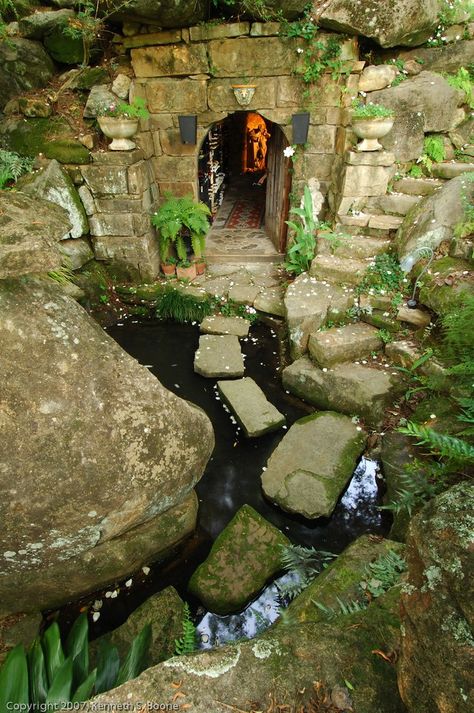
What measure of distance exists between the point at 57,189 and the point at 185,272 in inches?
86.1

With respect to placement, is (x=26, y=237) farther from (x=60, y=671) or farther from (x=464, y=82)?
(x=464, y=82)

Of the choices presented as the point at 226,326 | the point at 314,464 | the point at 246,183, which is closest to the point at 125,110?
the point at 226,326

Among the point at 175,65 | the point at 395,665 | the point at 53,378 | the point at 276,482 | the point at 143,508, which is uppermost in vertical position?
the point at 175,65

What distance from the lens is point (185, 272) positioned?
22.1 ft

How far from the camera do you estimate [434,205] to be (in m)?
5.19

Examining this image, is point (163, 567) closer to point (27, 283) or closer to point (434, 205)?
point (27, 283)

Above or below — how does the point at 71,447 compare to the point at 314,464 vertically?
above

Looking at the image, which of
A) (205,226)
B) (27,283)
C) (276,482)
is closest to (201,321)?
(205,226)

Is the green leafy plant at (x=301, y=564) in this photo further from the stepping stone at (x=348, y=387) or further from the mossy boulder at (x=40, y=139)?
the mossy boulder at (x=40, y=139)

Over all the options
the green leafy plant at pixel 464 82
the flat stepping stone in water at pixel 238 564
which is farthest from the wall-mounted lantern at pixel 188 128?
the flat stepping stone in water at pixel 238 564

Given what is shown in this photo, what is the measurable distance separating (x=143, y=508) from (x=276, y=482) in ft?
4.81

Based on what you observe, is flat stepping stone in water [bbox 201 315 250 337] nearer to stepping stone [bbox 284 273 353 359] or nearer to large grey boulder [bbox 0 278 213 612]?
stepping stone [bbox 284 273 353 359]

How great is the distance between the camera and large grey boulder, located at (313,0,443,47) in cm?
514

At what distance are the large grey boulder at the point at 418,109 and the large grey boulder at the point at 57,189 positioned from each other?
451cm
